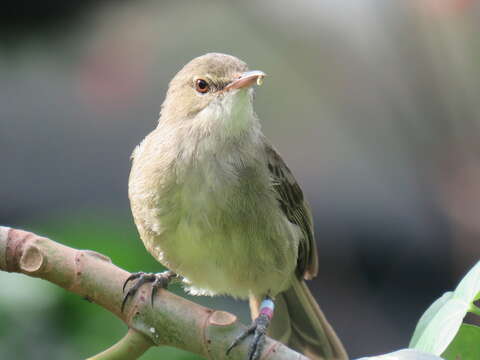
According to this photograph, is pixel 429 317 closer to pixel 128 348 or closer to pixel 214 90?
pixel 128 348

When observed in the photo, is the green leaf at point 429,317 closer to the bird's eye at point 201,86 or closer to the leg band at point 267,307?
the leg band at point 267,307

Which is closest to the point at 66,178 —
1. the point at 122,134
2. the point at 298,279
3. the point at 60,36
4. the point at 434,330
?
the point at 122,134

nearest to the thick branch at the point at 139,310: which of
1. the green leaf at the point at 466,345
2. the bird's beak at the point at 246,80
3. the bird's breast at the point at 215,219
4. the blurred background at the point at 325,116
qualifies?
the green leaf at the point at 466,345

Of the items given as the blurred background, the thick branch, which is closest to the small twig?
the thick branch

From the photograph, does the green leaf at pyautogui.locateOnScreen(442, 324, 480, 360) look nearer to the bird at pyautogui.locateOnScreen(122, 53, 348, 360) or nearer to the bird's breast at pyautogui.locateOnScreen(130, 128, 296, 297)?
the bird at pyautogui.locateOnScreen(122, 53, 348, 360)

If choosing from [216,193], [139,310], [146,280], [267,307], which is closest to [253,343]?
[139,310]

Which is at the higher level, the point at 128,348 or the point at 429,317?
the point at 429,317

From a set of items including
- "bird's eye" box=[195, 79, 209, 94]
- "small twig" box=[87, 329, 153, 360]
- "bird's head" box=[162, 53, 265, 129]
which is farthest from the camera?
"bird's eye" box=[195, 79, 209, 94]
